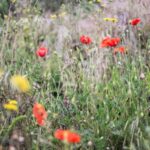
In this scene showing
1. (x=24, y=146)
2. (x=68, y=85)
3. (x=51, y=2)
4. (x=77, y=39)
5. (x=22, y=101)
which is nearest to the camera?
(x=24, y=146)

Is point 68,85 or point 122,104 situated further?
point 68,85

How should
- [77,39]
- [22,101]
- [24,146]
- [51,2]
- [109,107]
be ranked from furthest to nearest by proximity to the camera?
1. [51,2]
2. [77,39]
3. [109,107]
4. [22,101]
5. [24,146]

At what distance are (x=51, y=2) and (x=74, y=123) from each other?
15.8ft

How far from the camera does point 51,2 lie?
23.4 feet

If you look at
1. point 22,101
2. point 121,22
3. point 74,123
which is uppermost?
point 121,22

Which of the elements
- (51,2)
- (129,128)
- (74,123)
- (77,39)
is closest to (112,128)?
(129,128)

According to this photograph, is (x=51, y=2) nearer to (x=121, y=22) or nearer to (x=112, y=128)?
(x=121, y=22)

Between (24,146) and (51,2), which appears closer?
(24,146)

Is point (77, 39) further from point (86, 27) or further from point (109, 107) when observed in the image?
point (109, 107)

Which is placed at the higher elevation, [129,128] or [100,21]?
[100,21]

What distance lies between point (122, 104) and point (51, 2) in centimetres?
479

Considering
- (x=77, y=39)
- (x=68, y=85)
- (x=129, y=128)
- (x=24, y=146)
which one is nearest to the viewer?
(x=24, y=146)

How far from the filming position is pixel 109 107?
2.63 meters

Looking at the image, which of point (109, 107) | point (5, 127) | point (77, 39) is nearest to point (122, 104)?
point (109, 107)
